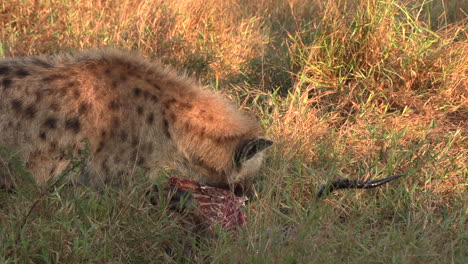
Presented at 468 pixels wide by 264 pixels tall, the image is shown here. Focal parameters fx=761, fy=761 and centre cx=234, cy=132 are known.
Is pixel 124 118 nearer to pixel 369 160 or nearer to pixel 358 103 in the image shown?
pixel 369 160

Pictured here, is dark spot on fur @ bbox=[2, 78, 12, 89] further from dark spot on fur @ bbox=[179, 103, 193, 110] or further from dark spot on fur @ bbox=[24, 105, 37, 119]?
dark spot on fur @ bbox=[179, 103, 193, 110]

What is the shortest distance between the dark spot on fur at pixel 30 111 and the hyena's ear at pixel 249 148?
1023 mm

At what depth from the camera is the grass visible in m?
3.22

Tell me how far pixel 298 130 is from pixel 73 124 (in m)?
1.45

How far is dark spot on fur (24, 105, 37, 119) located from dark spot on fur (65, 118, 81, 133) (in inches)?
6.4

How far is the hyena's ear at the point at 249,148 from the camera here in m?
3.79

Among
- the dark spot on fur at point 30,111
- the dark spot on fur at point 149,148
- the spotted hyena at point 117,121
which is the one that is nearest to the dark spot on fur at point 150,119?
the spotted hyena at point 117,121

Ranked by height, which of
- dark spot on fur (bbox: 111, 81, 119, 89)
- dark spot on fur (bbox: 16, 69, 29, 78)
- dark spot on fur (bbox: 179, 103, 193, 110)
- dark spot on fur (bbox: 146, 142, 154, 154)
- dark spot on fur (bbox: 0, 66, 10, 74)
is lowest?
dark spot on fur (bbox: 146, 142, 154, 154)

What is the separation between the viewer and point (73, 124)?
372cm

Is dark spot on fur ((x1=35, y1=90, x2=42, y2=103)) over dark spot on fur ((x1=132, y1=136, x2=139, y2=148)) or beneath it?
over

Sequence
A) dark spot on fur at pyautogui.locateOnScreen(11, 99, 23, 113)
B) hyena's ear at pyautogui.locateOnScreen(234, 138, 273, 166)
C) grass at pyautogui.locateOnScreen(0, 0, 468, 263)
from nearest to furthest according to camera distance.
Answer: grass at pyautogui.locateOnScreen(0, 0, 468, 263) < dark spot on fur at pyautogui.locateOnScreen(11, 99, 23, 113) < hyena's ear at pyautogui.locateOnScreen(234, 138, 273, 166)

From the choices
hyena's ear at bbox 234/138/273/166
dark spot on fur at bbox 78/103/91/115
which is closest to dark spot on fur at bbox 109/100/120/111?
dark spot on fur at bbox 78/103/91/115

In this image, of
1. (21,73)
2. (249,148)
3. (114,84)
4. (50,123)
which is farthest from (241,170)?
(21,73)

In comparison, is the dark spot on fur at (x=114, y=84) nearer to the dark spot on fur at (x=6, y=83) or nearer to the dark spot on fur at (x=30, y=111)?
the dark spot on fur at (x=30, y=111)
